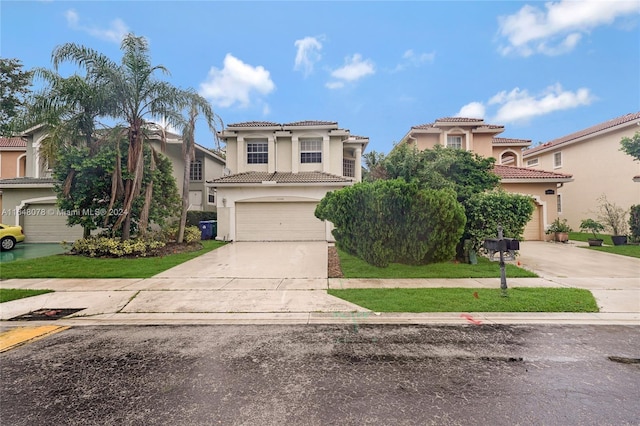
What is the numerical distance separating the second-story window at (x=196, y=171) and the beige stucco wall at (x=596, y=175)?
84.9 feet

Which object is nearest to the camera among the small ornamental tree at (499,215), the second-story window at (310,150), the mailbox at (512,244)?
the mailbox at (512,244)

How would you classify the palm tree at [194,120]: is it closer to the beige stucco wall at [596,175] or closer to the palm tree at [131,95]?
the palm tree at [131,95]

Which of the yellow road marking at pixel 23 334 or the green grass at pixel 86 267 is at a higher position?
the green grass at pixel 86 267

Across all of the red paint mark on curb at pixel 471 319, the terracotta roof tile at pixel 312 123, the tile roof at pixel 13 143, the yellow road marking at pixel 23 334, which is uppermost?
the terracotta roof tile at pixel 312 123

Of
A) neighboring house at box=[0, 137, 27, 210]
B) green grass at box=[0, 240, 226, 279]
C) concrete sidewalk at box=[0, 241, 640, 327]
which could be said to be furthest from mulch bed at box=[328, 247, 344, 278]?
neighboring house at box=[0, 137, 27, 210]

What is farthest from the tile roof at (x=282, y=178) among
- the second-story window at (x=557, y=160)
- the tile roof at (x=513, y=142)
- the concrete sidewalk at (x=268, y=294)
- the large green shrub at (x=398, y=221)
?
the second-story window at (x=557, y=160)

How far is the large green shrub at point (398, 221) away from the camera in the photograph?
313 inches

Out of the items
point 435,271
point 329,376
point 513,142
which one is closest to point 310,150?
point 435,271

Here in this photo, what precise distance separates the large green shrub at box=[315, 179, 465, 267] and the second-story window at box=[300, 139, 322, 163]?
10.6 meters

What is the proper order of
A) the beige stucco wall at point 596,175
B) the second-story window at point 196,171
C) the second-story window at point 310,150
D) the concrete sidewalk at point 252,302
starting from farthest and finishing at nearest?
the second-story window at point 196,171 → the second-story window at point 310,150 → the beige stucco wall at point 596,175 → the concrete sidewalk at point 252,302

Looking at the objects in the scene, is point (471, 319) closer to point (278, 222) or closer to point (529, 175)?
point (278, 222)

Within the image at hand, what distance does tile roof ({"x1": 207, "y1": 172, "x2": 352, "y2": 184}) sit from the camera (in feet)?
51.9

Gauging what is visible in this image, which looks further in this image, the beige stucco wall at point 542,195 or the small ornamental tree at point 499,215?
the beige stucco wall at point 542,195

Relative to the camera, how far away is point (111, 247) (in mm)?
10703
